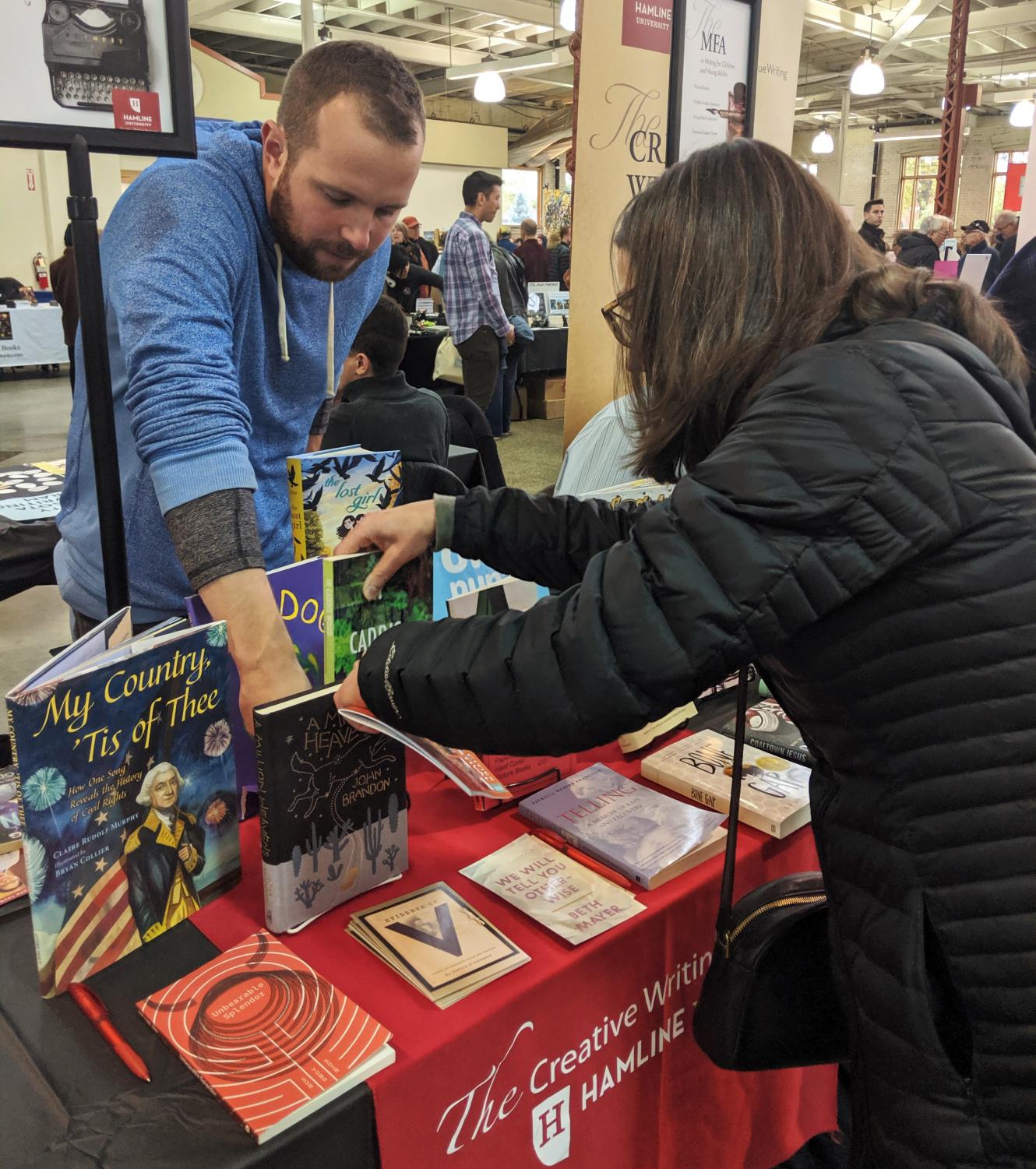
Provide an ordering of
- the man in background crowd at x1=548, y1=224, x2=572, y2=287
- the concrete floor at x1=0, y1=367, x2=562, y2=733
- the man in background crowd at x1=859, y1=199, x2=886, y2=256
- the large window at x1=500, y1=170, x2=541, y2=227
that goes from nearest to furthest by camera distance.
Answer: the concrete floor at x1=0, y1=367, x2=562, y2=733 < the man in background crowd at x1=859, y1=199, x2=886, y2=256 < the man in background crowd at x1=548, y1=224, x2=572, y2=287 < the large window at x1=500, y1=170, x2=541, y2=227

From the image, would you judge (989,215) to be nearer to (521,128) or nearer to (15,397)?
(521,128)

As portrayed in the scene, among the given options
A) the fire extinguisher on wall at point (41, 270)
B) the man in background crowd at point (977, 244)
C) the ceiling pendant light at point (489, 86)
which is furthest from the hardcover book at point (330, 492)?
the fire extinguisher on wall at point (41, 270)

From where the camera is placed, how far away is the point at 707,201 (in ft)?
3.07

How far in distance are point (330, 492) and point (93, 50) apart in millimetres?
556

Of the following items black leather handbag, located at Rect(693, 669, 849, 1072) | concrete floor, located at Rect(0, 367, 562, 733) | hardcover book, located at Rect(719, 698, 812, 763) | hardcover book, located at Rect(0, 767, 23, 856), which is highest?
hardcover book, located at Rect(0, 767, 23, 856)

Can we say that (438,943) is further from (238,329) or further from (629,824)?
(238,329)

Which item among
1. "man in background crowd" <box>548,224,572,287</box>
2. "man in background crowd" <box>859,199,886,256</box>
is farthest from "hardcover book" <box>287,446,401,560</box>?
"man in background crowd" <box>548,224,572,287</box>

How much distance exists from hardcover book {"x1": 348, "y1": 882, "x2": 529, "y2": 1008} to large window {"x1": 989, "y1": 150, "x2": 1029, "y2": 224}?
827 inches

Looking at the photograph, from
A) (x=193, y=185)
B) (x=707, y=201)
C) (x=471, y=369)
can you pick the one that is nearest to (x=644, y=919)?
(x=707, y=201)

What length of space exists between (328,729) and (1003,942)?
653mm

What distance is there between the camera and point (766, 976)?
1.10 meters

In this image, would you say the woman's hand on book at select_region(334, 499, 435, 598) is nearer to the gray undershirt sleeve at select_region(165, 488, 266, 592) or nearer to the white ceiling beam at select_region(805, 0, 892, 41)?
the gray undershirt sleeve at select_region(165, 488, 266, 592)

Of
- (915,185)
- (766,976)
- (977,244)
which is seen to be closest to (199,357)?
(766,976)

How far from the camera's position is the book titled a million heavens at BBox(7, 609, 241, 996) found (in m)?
0.85
